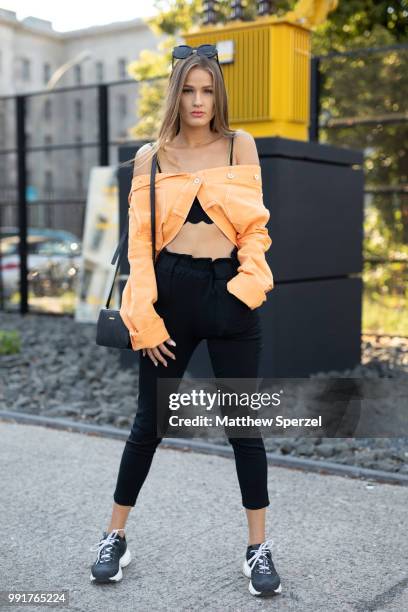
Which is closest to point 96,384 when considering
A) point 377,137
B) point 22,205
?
point 377,137

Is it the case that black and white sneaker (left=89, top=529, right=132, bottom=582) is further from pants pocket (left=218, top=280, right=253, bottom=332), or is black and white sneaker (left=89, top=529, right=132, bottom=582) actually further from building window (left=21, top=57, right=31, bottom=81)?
building window (left=21, top=57, right=31, bottom=81)

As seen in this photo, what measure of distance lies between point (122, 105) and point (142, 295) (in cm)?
1001

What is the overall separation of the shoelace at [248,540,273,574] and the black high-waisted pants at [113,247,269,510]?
0.16 m

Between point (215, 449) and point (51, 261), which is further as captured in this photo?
point (51, 261)

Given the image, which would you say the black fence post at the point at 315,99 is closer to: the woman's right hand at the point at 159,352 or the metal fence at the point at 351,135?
the metal fence at the point at 351,135

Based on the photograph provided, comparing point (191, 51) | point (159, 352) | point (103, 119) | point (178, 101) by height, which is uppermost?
point (103, 119)

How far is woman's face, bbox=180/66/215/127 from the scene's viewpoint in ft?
9.78

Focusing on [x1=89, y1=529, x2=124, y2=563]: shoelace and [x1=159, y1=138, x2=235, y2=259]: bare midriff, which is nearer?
[x1=159, y1=138, x2=235, y2=259]: bare midriff

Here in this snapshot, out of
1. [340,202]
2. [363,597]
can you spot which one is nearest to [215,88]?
[363,597]

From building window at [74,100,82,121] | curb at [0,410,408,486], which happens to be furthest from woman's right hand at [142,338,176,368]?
building window at [74,100,82,121]

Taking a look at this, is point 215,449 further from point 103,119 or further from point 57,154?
point 57,154

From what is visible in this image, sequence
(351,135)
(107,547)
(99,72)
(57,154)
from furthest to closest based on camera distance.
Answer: (99,72), (57,154), (351,135), (107,547)

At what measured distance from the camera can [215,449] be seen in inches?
200

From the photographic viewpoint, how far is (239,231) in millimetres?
3012
